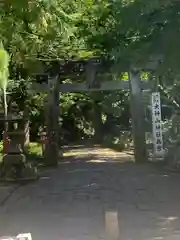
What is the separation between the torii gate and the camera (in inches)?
727

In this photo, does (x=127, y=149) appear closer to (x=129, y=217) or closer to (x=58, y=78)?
(x=58, y=78)

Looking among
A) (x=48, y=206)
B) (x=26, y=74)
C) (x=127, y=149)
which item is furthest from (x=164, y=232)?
(x=127, y=149)

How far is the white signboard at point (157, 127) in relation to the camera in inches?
711

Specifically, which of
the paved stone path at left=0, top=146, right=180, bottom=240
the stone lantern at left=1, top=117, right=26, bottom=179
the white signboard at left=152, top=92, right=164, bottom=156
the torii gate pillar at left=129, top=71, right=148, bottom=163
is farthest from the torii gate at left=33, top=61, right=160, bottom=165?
the stone lantern at left=1, top=117, right=26, bottom=179

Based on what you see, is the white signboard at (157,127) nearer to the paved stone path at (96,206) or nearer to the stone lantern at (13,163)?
the paved stone path at (96,206)

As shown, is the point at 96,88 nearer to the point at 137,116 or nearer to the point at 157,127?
the point at 137,116

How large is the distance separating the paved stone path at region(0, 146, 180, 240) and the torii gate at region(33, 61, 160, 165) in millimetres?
2690

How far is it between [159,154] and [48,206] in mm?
8530

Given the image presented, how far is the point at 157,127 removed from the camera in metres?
18.3

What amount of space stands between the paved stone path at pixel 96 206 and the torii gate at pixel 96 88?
2690 millimetres

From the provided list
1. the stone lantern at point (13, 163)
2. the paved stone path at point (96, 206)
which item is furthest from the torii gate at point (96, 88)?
the stone lantern at point (13, 163)

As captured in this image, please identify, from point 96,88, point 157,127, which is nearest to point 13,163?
point 157,127

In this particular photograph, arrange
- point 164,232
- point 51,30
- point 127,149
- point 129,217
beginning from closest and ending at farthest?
point 164,232
point 129,217
point 51,30
point 127,149

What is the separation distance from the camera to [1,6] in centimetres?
839
